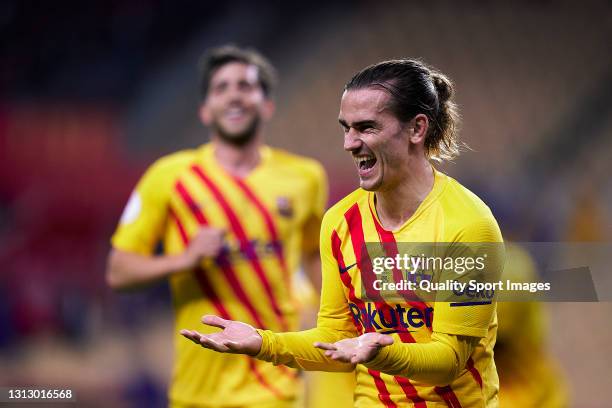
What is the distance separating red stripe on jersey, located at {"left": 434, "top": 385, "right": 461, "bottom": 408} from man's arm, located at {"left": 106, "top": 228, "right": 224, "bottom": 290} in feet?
4.37

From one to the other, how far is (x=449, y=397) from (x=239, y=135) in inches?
66.5

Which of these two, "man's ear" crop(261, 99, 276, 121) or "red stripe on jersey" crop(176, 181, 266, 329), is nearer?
"red stripe on jersey" crop(176, 181, 266, 329)

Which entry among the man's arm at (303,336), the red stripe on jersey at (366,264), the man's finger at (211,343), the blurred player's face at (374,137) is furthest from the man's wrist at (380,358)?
the blurred player's face at (374,137)

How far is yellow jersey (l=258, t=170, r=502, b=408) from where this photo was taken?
96.4 inches

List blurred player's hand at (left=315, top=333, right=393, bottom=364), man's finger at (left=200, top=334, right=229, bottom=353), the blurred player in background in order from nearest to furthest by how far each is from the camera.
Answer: blurred player's hand at (left=315, top=333, right=393, bottom=364) < man's finger at (left=200, top=334, right=229, bottom=353) < the blurred player in background

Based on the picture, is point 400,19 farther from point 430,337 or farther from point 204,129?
point 430,337

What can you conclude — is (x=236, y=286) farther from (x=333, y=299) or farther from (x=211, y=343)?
(x=211, y=343)

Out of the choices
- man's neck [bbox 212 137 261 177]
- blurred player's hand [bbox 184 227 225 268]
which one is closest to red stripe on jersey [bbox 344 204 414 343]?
blurred player's hand [bbox 184 227 225 268]

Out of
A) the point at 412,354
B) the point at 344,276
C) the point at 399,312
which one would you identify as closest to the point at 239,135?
the point at 344,276

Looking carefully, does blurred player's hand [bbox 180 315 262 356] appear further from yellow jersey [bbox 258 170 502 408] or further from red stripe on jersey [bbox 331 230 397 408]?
red stripe on jersey [bbox 331 230 397 408]

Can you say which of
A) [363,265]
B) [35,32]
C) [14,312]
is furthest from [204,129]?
[363,265]

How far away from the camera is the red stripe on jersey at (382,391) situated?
100.0 inches

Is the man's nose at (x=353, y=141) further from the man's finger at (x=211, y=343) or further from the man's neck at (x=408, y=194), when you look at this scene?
the man's finger at (x=211, y=343)

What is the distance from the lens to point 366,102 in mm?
2463
